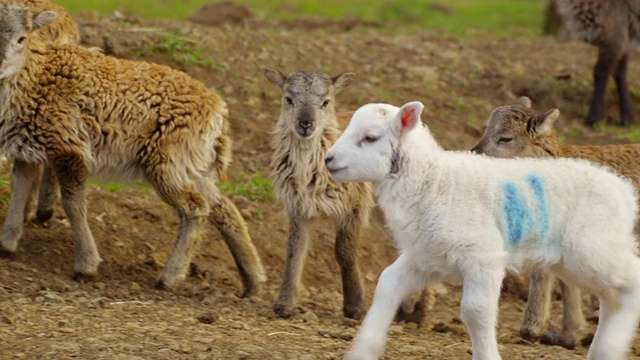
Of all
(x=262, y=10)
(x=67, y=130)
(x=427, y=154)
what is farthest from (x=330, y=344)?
(x=262, y=10)

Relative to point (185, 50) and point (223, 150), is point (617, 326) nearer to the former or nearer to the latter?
point (223, 150)

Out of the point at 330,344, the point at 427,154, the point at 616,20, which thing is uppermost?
the point at 616,20

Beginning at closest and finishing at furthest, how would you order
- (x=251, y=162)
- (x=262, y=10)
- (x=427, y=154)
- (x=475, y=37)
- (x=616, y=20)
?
(x=427, y=154)
(x=251, y=162)
(x=616, y=20)
(x=475, y=37)
(x=262, y=10)

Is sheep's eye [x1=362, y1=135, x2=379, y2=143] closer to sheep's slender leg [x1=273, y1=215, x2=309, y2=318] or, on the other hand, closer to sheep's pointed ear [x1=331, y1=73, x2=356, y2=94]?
sheep's slender leg [x1=273, y1=215, x2=309, y2=318]

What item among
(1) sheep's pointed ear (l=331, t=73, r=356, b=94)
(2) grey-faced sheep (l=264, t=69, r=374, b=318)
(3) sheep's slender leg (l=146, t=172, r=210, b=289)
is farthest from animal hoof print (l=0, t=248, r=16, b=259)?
(1) sheep's pointed ear (l=331, t=73, r=356, b=94)

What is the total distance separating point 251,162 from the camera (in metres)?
13.1

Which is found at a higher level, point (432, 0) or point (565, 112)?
point (432, 0)

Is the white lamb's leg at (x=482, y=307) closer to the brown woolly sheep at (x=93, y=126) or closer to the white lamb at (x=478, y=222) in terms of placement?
the white lamb at (x=478, y=222)

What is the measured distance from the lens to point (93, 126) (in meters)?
10.1

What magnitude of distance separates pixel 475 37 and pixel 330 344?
11.9 metres

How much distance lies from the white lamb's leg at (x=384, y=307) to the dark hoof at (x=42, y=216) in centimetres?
452

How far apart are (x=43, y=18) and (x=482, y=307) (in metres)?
4.81

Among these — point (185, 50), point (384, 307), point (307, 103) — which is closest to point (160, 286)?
point (307, 103)

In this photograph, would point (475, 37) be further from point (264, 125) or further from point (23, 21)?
point (23, 21)
